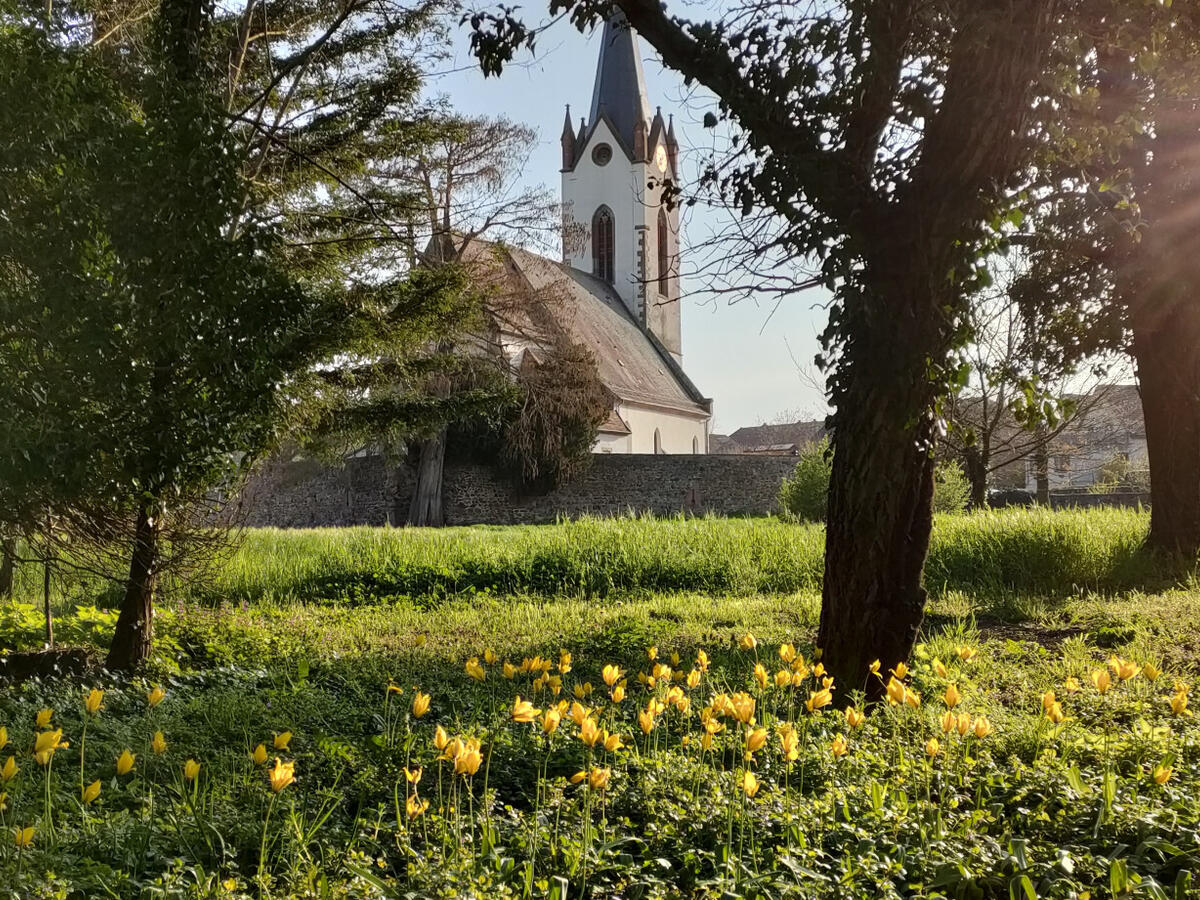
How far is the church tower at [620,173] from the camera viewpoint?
39.9 m

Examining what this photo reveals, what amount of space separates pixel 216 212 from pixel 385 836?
385 cm

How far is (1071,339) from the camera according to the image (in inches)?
402

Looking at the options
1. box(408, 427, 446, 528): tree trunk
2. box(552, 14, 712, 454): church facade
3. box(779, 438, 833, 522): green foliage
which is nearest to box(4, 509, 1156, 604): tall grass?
box(779, 438, 833, 522): green foliage

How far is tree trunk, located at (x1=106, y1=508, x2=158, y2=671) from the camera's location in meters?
5.57

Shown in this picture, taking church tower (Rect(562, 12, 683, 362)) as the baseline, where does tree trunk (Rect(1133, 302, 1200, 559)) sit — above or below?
below

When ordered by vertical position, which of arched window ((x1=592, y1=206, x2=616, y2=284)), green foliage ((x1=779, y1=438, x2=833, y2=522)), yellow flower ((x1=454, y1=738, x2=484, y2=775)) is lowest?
yellow flower ((x1=454, y1=738, x2=484, y2=775))

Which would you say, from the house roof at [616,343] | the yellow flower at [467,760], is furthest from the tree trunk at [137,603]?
the house roof at [616,343]

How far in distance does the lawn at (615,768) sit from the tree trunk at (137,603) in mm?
171

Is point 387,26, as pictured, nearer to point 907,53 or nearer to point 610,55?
point 907,53

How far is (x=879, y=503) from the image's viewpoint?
13.9ft

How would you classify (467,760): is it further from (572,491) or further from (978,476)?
(572,491)

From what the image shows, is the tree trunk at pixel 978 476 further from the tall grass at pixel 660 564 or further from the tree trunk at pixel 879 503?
the tree trunk at pixel 879 503

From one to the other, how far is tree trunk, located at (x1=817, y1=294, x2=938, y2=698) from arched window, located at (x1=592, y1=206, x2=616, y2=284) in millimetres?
38084

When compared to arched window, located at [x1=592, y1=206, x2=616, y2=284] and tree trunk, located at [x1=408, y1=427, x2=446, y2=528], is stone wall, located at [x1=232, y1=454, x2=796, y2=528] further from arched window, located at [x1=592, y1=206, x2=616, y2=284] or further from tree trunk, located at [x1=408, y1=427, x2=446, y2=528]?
arched window, located at [x1=592, y1=206, x2=616, y2=284]
